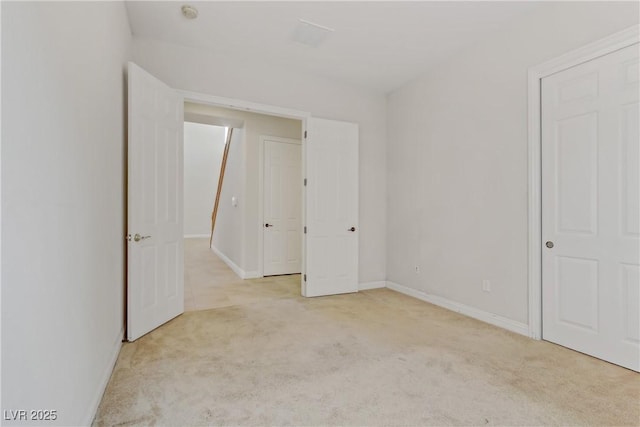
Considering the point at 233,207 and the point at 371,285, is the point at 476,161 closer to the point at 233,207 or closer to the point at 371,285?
the point at 371,285

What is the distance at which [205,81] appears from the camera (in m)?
3.43

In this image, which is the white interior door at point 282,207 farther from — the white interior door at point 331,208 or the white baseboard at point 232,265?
the white interior door at point 331,208

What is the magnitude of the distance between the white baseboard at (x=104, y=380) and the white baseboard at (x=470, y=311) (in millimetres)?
3189

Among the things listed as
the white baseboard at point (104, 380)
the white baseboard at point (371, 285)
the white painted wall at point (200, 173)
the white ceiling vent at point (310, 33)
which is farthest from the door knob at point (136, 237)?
the white painted wall at point (200, 173)

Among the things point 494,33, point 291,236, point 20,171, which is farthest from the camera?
point 291,236

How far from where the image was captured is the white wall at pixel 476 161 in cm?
265

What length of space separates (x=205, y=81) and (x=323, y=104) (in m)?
1.49

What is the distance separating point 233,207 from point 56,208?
489 centimetres

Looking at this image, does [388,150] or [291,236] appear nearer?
[388,150]

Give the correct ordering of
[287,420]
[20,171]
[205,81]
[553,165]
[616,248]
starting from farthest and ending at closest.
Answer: [205,81] → [553,165] → [616,248] → [287,420] → [20,171]

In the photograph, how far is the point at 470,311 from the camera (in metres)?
3.26

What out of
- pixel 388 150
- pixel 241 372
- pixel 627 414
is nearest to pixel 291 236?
pixel 388 150

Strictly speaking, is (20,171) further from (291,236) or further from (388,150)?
(291,236)

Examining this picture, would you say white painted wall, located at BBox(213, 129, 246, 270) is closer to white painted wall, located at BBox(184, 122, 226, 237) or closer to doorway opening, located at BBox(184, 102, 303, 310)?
doorway opening, located at BBox(184, 102, 303, 310)
